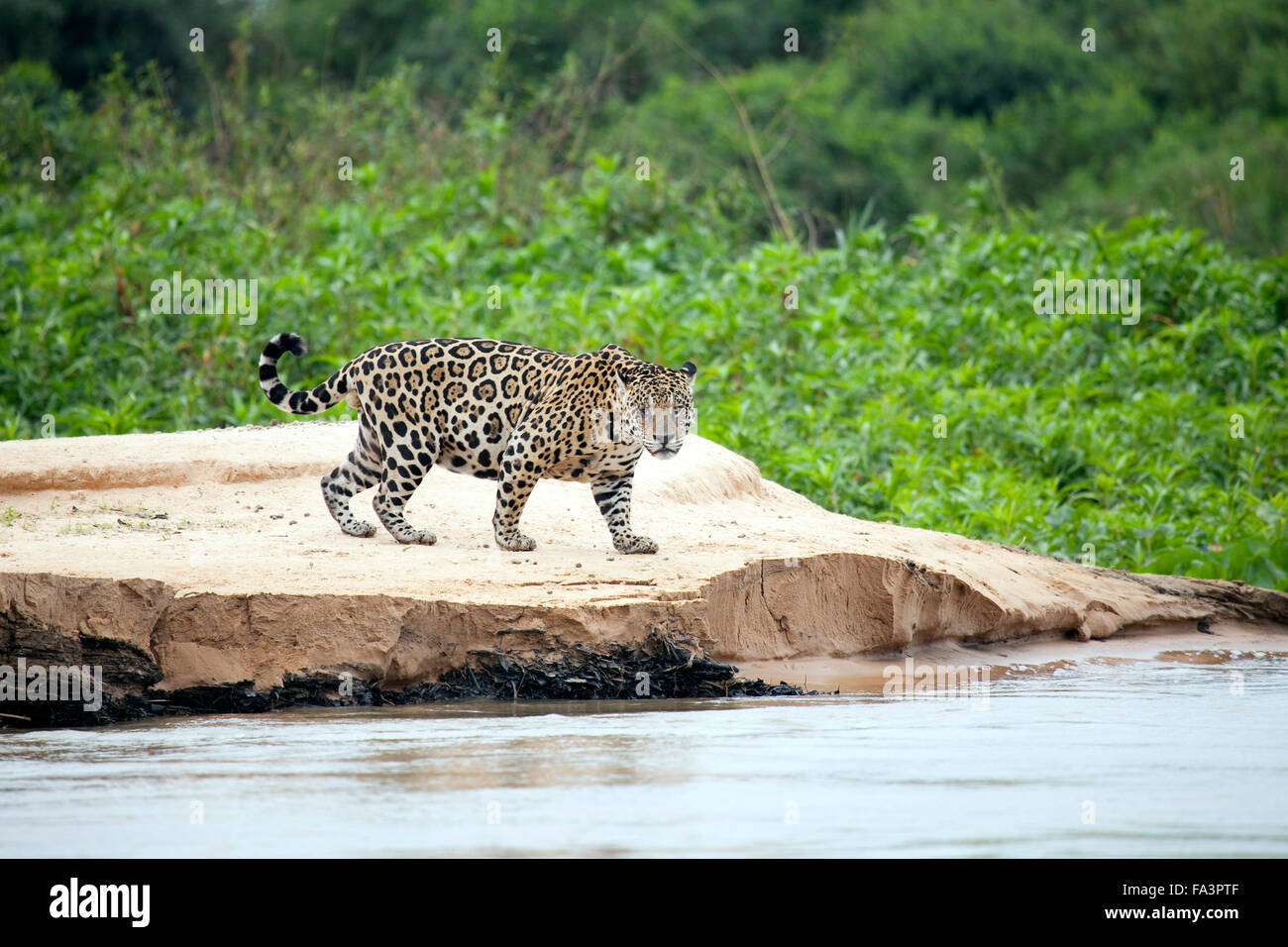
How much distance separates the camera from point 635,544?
7934mm

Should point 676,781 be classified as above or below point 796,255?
below

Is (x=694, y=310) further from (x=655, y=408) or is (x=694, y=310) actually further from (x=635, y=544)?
(x=655, y=408)

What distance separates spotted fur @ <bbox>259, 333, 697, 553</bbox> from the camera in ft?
25.0

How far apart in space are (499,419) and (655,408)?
976mm

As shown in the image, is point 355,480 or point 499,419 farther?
point 355,480

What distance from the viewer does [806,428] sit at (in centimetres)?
1336

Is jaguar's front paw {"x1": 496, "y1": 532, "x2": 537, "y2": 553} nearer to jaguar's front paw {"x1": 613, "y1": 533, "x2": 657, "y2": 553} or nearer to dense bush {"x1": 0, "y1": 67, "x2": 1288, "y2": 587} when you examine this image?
jaguar's front paw {"x1": 613, "y1": 533, "x2": 657, "y2": 553}

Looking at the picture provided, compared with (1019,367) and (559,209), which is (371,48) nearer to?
(559,209)

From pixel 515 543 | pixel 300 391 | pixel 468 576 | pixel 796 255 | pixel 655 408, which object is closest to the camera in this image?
pixel 468 576

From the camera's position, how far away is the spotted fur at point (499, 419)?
25.0 feet

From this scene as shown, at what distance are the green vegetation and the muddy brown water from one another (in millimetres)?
4860

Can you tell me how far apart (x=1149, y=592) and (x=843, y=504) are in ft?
11.0

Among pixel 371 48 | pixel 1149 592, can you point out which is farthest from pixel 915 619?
pixel 371 48

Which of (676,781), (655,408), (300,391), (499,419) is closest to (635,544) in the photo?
(655,408)
